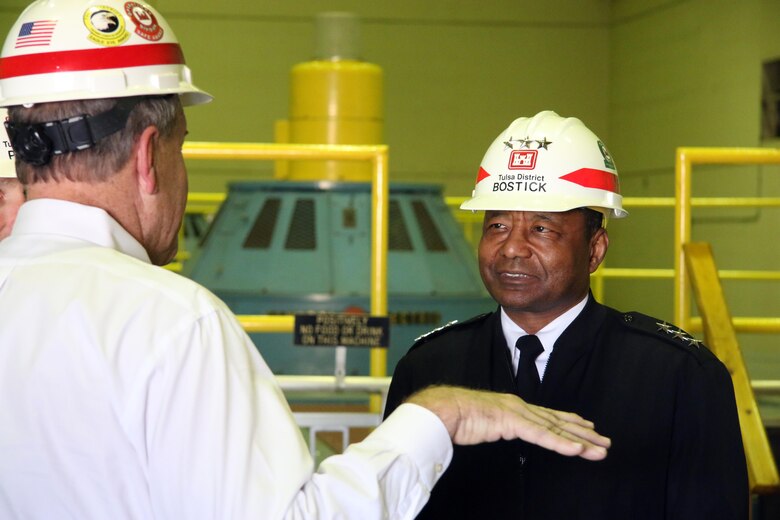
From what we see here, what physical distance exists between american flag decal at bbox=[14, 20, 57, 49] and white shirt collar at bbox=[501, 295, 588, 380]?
1073mm

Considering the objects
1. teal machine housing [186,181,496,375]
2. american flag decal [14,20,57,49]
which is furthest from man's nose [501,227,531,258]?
teal machine housing [186,181,496,375]

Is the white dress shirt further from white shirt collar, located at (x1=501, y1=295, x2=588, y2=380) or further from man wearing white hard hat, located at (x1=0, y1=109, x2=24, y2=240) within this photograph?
man wearing white hard hat, located at (x1=0, y1=109, x2=24, y2=240)

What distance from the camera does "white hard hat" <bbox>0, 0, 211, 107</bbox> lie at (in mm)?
1398

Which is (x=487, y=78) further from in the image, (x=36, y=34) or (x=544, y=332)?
(x=36, y=34)

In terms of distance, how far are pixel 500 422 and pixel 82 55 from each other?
2.43 feet

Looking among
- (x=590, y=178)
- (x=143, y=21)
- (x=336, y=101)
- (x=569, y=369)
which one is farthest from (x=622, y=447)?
(x=336, y=101)

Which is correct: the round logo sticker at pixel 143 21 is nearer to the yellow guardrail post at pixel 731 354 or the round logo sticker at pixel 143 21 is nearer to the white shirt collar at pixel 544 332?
the white shirt collar at pixel 544 332

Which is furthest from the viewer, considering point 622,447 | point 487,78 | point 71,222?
point 487,78

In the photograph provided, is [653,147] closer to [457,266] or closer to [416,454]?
[457,266]

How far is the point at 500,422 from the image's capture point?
1.37 meters

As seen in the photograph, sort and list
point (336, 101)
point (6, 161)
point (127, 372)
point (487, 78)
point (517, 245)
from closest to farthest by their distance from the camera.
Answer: point (127, 372) → point (517, 245) → point (6, 161) → point (336, 101) → point (487, 78)

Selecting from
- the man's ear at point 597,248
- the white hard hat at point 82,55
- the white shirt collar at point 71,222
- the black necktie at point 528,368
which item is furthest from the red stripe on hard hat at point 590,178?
the white shirt collar at point 71,222

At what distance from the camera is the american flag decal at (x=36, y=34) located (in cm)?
143

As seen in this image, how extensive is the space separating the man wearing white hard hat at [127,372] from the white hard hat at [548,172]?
791 mm
